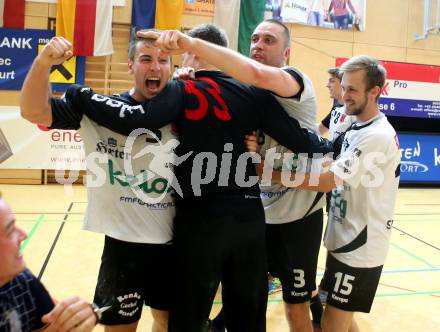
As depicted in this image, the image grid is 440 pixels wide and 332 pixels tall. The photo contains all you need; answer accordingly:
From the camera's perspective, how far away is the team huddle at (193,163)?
1.89 m

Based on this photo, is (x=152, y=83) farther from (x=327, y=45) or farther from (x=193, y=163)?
(x=327, y=45)

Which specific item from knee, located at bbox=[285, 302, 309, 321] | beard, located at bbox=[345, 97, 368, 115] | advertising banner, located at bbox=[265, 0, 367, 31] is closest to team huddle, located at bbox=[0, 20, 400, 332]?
beard, located at bbox=[345, 97, 368, 115]

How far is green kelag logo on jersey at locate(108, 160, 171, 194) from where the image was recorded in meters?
2.10

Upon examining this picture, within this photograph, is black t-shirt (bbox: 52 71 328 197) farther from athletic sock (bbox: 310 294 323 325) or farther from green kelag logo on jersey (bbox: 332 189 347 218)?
athletic sock (bbox: 310 294 323 325)

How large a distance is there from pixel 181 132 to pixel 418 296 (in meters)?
3.48

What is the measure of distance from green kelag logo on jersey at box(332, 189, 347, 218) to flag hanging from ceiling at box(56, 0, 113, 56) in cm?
760

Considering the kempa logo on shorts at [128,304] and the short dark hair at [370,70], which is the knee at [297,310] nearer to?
the kempa logo on shorts at [128,304]

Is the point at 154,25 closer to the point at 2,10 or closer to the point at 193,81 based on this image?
the point at 2,10

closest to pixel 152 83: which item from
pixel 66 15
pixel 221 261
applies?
pixel 221 261

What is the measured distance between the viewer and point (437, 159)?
35.5 feet

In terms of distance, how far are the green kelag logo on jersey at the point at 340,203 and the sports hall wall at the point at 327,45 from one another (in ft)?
25.0

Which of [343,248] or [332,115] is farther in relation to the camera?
[332,115]

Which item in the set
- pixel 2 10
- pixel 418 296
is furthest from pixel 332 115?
pixel 2 10

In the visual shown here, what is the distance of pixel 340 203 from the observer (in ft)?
8.73
